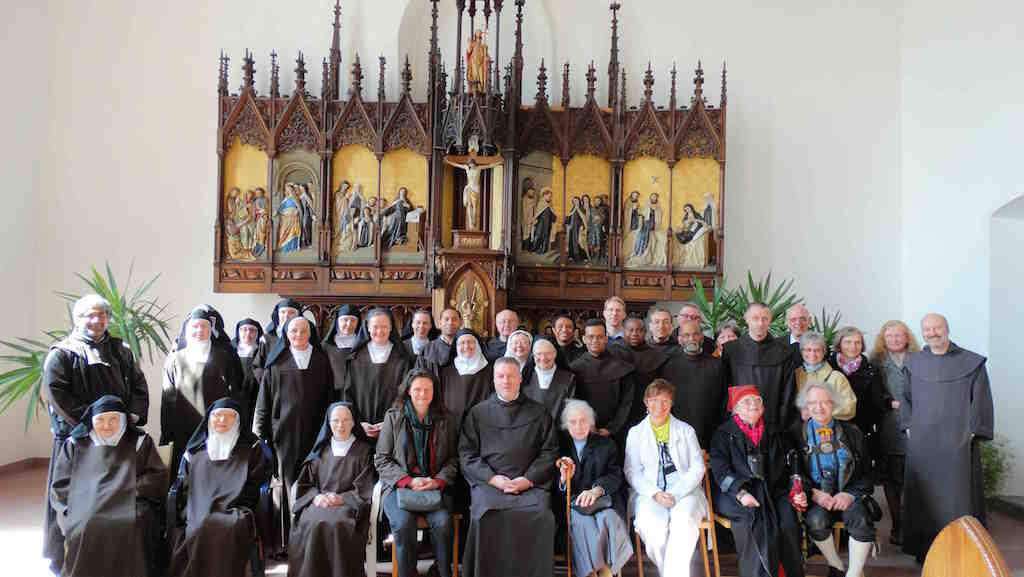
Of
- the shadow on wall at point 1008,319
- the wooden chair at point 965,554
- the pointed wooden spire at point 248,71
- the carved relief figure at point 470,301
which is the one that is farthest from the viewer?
the pointed wooden spire at point 248,71

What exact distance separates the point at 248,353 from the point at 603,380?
2721 mm

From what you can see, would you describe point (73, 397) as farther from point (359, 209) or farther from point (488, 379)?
point (359, 209)

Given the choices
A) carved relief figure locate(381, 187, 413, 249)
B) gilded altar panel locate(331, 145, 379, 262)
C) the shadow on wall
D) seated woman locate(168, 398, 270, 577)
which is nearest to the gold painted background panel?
carved relief figure locate(381, 187, 413, 249)

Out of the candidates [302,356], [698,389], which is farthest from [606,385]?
[302,356]

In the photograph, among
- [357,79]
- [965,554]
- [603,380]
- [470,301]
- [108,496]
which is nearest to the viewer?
[965,554]

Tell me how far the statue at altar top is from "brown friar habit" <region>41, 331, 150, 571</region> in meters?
4.27

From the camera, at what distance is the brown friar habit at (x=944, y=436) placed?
5445 millimetres

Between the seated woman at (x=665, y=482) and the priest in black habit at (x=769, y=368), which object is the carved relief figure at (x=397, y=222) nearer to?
the priest in black habit at (x=769, y=368)

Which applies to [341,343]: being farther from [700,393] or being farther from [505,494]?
[700,393]

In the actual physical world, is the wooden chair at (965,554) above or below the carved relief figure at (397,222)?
below

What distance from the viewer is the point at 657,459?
513 centimetres

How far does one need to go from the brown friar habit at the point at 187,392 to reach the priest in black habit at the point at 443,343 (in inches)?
53.2

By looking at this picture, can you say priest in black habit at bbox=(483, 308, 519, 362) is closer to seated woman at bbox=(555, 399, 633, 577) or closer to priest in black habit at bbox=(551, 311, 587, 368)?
priest in black habit at bbox=(551, 311, 587, 368)

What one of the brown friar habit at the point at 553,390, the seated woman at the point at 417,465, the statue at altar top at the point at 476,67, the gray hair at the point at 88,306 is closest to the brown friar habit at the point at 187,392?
the gray hair at the point at 88,306
